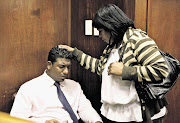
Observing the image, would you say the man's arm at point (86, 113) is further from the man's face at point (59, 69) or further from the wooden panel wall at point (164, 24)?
the wooden panel wall at point (164, 24)

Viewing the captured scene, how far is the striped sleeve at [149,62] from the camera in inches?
65.5

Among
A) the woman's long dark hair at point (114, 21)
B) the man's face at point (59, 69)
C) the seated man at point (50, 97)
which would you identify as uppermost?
the woman's long dark hair at point (114, 21)

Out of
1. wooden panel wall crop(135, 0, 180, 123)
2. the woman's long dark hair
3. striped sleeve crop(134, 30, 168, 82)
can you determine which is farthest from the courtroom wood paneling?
striped sleeve crop(134, 30, 168, 82)

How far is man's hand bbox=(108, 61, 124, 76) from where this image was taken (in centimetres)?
172

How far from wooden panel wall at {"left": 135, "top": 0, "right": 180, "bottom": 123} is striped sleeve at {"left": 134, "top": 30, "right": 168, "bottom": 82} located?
30.8 inches

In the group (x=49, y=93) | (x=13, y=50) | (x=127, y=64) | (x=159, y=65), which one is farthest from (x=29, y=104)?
(x=159, y=65)

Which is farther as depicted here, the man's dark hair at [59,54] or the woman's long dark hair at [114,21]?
the man's dark hair at [59,54]

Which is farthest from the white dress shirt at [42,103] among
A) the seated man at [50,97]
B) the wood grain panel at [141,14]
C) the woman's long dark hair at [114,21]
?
the wood grain panel at [141,14]

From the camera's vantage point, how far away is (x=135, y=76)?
1.70 metres

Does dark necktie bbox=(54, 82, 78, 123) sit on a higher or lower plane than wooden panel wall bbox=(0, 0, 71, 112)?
lower

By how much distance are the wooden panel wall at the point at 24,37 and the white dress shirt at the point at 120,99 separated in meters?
0.86

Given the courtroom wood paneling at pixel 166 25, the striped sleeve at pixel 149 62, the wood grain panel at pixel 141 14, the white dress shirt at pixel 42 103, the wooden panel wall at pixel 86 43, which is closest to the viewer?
the striped sleeve at pixel 149 62

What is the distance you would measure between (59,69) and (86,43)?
0.66 m

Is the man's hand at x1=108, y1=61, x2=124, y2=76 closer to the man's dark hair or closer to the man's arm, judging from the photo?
the man's dark hair
